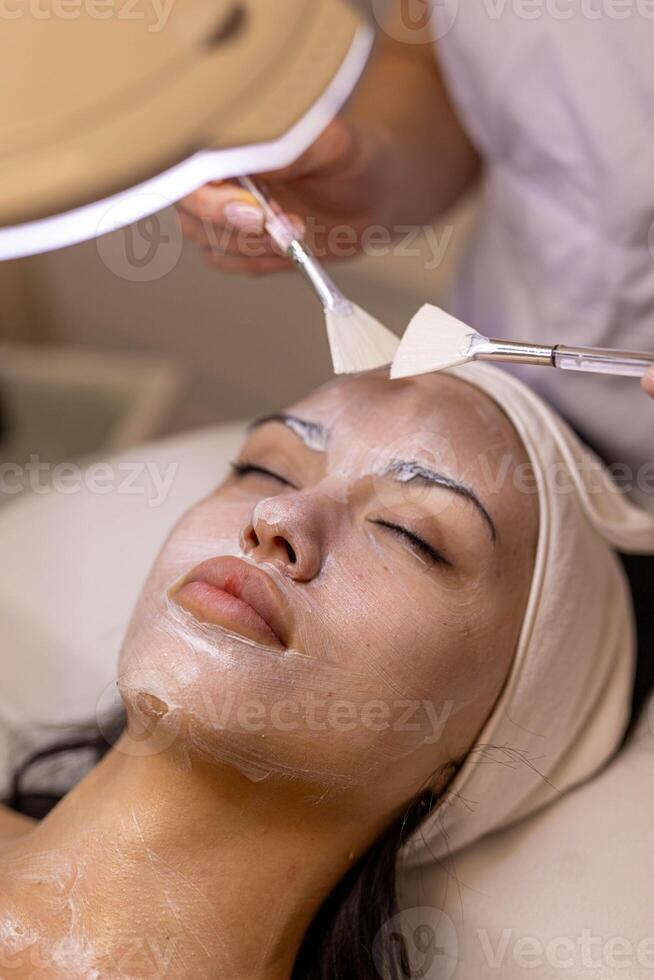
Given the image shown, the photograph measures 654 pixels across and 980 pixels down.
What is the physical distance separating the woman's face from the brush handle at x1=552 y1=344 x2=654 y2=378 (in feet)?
0.53

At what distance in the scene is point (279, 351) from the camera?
6.49 feet

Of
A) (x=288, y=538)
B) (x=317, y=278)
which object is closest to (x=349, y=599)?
(x=288, y=538)

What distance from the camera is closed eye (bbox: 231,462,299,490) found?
0.93 m

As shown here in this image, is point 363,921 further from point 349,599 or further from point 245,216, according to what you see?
point 245,216

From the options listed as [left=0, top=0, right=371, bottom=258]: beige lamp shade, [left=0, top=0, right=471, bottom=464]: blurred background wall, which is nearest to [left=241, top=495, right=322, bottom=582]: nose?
[left=0, top=0, right=371, bottom=258]: beige lamp shade

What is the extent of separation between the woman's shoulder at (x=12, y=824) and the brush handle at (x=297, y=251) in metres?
0.57

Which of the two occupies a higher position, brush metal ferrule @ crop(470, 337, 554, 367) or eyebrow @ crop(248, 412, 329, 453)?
brush metal ferrule @ crop(470, 337, 554, 367)

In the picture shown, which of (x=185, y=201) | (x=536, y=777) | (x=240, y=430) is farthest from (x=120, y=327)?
(x=536, y=777)

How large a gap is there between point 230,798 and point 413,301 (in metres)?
1.14

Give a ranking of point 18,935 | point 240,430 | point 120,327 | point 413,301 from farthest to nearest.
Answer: point 120,327, point 413,301, point 240,430, point 18,935

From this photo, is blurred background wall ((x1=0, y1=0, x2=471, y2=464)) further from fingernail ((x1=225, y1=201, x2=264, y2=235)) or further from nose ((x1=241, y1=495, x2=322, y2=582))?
nose ((x1=241, y1=495, x2=322, y2=582))

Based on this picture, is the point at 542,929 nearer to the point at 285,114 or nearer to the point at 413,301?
the point at 285,114

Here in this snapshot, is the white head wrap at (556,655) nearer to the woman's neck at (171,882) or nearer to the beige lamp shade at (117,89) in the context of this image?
the woman's neck at (171,882)

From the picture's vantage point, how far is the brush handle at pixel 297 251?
0.89 metres
